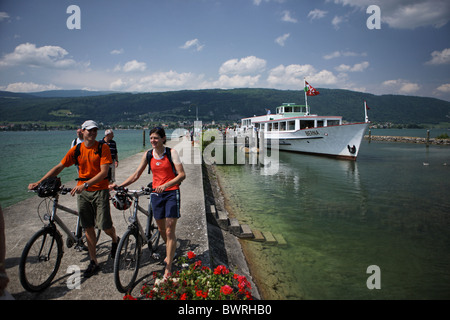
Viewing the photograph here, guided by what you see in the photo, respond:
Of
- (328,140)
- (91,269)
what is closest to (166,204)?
(91,269)

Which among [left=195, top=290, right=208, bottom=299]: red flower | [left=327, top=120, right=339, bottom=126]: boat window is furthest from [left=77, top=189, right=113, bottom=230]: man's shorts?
[left=327, top=120, right=339, bottom=126]: boat window

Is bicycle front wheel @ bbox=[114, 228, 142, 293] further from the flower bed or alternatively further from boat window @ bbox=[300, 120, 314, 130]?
boat window @ bbox=[300, 120, 314, 130]

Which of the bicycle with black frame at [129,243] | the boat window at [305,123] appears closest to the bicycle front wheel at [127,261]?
the bicycle with black frame at [129,243]

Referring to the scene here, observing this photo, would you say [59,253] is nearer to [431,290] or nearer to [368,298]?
[368,298]

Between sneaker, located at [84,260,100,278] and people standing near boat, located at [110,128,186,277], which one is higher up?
people standing near boat, located at [110,128,186,277]

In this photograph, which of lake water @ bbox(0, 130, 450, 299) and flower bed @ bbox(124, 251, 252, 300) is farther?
lake water @ bbox(0, 130, 450, 299)

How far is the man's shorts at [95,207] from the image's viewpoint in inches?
140

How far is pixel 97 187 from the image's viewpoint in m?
3.54

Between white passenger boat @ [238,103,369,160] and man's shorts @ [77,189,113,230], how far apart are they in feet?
79.9

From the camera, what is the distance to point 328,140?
2619 cm

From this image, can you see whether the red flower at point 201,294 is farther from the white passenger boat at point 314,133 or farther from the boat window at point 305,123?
the boat window at point 305,123

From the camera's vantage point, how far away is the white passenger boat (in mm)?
24391

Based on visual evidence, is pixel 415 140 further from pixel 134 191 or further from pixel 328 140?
pixel 134 191
